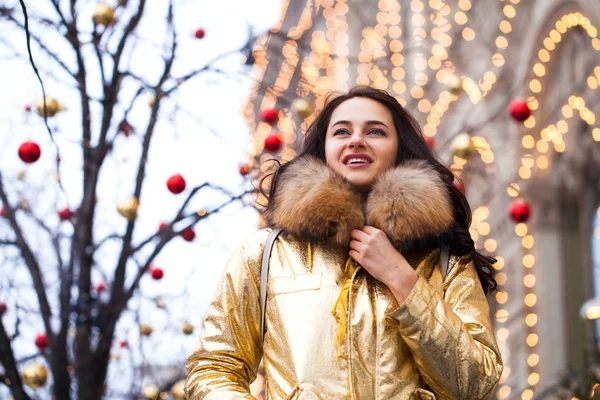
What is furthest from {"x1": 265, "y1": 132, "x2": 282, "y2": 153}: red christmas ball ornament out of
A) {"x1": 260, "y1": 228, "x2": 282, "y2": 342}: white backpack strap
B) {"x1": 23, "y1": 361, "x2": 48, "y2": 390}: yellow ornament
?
{"x1": 260, "y1": 228, "x2": 282, "y2": 342}: white backpack strap

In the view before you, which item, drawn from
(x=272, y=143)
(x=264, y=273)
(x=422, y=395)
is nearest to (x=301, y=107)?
(x=272, y=143)

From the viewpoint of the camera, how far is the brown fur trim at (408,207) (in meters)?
2.38

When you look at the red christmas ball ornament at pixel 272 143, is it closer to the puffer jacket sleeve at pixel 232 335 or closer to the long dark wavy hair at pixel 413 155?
the long dark wavy hair at pixel 413 155

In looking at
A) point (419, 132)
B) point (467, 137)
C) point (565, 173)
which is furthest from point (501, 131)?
point (419, 132)

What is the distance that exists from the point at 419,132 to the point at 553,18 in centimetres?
610

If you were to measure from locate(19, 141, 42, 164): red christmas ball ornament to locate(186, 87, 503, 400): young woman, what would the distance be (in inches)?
87.3

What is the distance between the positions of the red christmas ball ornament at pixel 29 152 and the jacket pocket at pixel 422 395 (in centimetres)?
290

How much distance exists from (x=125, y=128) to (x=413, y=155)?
277cm

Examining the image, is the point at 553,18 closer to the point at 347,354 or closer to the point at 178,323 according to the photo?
the point at 178,323

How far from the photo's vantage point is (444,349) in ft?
7.18

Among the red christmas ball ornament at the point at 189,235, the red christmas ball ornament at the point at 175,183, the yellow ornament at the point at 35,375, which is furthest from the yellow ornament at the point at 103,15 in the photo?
the yellow ornament at the point at 35,375

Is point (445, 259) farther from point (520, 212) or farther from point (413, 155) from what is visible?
point (520, 212)

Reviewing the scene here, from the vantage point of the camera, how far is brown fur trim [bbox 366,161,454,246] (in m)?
2.38

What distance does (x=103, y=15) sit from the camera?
444cm
